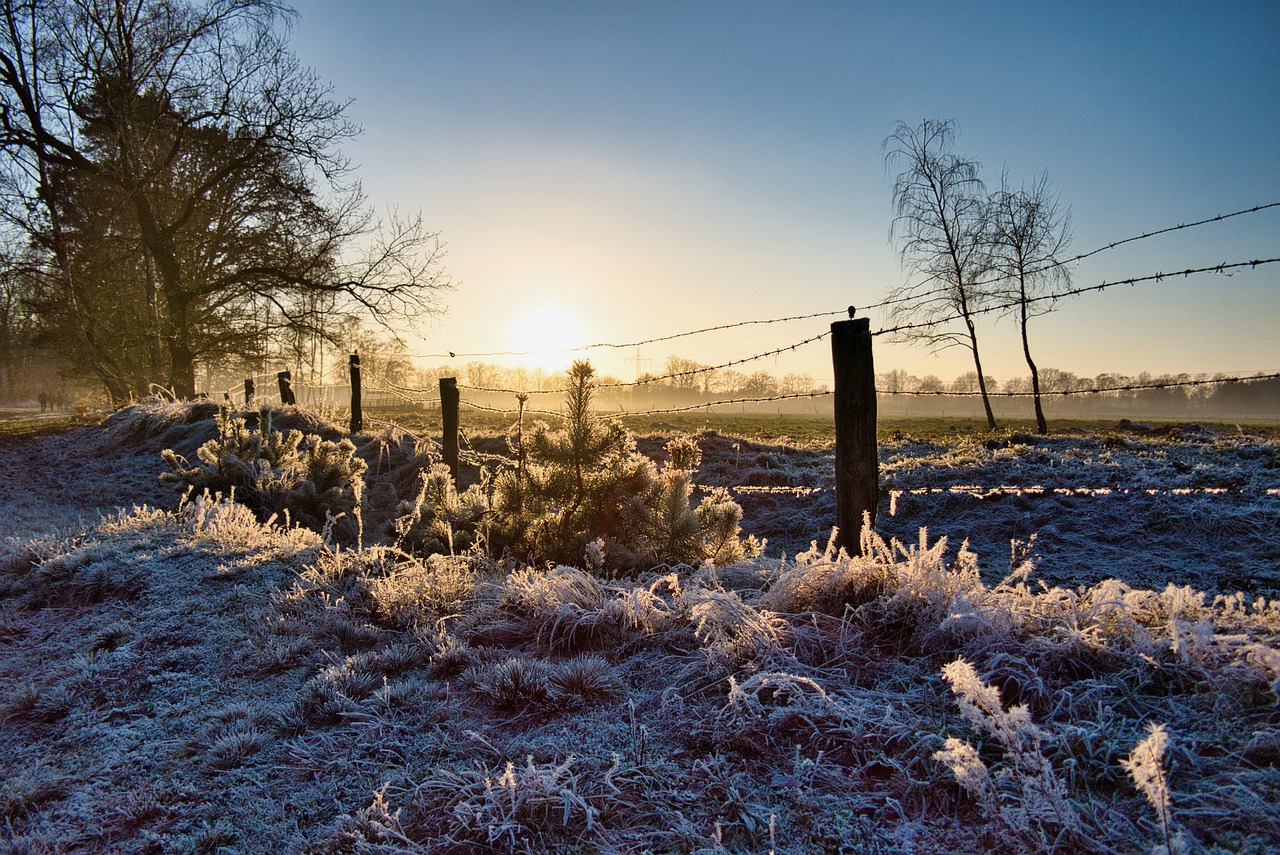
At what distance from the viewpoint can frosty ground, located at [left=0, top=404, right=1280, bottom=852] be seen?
1811 millimetres

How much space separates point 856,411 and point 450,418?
20.8 ft

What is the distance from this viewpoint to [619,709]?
2480 millimetres

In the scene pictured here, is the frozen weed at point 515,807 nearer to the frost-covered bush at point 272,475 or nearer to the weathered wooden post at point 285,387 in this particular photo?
the frost-covered bush at point 272,475

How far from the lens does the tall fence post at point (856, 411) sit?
13.2ft

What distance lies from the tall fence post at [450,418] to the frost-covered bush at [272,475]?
1311 millimetres

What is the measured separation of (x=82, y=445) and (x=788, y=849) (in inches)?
576

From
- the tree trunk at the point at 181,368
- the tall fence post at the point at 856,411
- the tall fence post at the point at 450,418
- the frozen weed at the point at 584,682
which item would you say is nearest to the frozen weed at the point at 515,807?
the frozen weed at the point at 584,682

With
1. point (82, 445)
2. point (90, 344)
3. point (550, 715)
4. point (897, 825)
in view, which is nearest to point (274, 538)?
point (550, 715)

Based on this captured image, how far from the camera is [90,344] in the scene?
16078mm

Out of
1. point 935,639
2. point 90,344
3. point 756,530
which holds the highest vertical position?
point 90,344

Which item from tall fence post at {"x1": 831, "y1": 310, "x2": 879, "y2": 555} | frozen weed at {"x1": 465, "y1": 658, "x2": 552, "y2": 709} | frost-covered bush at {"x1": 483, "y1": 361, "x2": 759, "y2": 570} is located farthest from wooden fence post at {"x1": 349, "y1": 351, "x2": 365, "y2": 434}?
frozen weed at {"x1": 465, "y1": 658, "x2": 552, "y2": 709}

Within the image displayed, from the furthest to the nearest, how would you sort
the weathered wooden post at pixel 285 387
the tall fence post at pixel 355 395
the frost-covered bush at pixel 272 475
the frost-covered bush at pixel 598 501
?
the weathered wooden post at pixel 285 387, the tall fence post at pixel 355 395, the frost-covered bush at pixel 272 475, the frost-covered bush at pixel 598 501

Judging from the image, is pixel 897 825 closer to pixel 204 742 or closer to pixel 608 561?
pixel 204 742

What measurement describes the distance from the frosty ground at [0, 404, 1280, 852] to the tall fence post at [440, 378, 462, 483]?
15.0 ft
